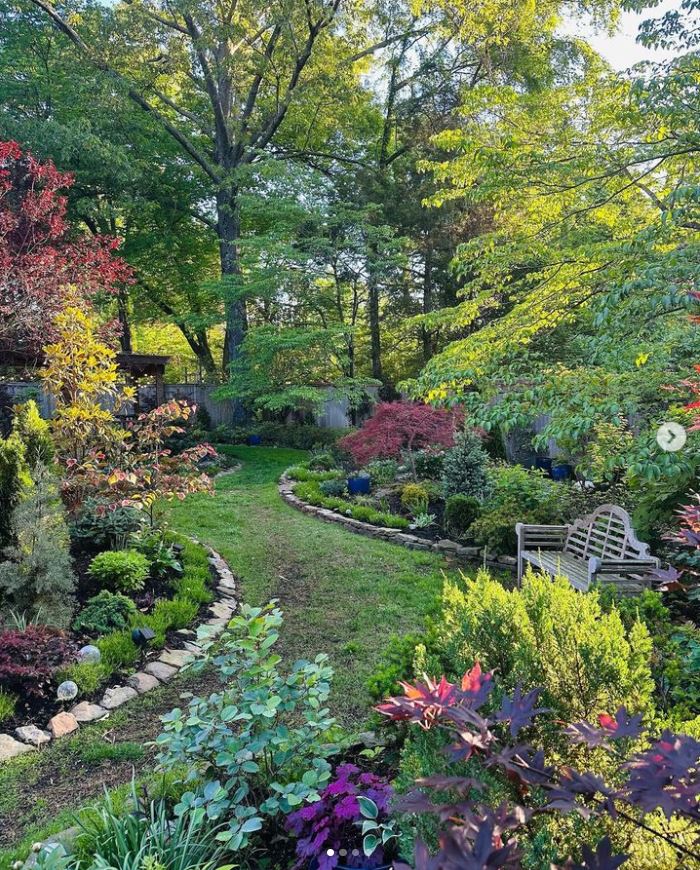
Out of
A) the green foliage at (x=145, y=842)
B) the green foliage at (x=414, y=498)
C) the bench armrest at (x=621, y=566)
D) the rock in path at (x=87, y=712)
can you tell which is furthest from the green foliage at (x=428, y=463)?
the green foliage at (x=145, y=842)

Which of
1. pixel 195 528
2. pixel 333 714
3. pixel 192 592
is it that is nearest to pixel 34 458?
pixel 192 592

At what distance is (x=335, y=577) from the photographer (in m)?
5.34

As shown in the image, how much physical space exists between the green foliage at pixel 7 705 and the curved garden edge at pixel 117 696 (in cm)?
10

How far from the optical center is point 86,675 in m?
3.28

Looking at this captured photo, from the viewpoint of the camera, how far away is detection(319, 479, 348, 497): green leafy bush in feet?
27.7

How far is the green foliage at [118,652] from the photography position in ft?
11.5

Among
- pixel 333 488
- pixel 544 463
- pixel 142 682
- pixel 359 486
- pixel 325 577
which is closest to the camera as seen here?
pixel 142 682

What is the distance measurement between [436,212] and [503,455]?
21.7 feet

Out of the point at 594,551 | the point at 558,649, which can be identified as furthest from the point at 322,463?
the point at 558,649

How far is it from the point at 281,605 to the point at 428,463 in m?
4.75

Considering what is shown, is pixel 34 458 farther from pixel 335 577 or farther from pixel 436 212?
pixel 436 212

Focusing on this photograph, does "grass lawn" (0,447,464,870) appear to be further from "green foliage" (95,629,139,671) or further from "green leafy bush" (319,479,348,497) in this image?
"green leafy bush" (319,479,348,497)

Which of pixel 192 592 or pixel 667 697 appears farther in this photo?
pixel 192 592

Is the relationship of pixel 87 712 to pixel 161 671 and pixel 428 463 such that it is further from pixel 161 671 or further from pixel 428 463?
pixel 428 463
